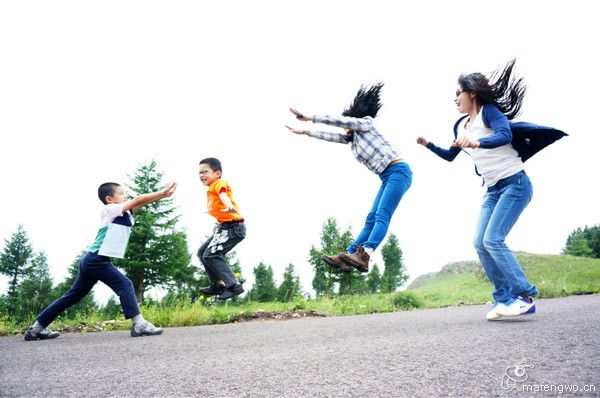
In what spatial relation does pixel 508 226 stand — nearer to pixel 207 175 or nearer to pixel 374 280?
pixel 207 175

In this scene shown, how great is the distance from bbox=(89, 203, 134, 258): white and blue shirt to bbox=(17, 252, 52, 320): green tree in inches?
1241

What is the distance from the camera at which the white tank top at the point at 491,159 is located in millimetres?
4434

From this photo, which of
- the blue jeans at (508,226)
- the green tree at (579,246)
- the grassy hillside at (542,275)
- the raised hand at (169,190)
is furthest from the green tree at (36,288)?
the green tree at (579,246)

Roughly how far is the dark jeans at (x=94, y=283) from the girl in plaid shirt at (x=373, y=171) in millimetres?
2492

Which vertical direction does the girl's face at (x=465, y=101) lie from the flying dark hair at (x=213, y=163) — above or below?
above

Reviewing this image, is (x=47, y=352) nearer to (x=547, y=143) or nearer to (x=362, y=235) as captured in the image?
(x=362, y=235)

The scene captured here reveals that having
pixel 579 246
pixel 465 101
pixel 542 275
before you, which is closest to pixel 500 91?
pixel 465 101

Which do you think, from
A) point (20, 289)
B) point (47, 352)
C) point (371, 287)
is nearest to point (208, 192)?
point (47, 352)

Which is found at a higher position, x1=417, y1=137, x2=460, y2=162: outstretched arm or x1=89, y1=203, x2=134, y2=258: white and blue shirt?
x1=417, y1=137, x2=460, y2=162: outstretched arm

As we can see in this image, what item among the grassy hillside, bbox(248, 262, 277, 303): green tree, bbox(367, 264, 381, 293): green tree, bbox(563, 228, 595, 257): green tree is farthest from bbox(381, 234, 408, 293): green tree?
the grassy hillside

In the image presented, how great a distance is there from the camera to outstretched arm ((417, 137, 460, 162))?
5117 millimetres

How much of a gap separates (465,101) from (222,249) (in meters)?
3.59

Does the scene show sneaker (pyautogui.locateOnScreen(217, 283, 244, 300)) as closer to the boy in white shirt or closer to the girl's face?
the boy in white shirt

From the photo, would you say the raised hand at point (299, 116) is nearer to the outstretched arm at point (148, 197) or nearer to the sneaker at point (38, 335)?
the outstretched arm at point (148, 197)
